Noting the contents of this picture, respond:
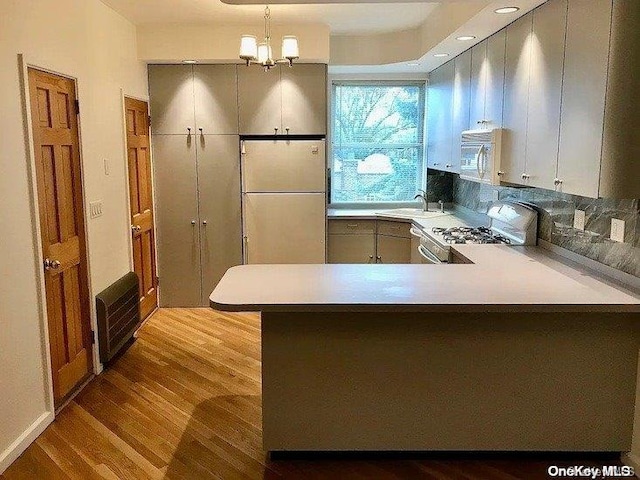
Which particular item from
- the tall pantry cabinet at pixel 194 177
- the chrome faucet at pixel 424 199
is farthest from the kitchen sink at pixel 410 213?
the tall pantry cabinet at pixel 194 177

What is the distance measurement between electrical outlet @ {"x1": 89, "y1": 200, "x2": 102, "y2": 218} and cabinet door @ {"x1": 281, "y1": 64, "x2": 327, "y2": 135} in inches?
74.0

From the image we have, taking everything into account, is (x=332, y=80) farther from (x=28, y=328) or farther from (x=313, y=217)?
(x=28, y=328)

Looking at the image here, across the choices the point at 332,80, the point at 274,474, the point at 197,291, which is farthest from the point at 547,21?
the point at 197,291

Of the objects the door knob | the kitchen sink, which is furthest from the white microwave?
the door knob

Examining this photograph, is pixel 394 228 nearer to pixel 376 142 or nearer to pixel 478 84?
pixel 376 142

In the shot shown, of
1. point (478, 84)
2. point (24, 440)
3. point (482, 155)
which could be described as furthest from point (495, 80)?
point (24, 440)

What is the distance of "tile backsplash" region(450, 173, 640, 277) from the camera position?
2633 mm

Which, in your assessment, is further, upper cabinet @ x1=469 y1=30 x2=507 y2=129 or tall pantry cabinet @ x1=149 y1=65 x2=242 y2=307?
tall pantry cabinet @ x1=149 y1=65 x2=242 y2=307

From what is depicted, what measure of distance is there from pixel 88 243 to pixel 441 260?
243 centimetres

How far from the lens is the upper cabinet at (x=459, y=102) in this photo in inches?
168

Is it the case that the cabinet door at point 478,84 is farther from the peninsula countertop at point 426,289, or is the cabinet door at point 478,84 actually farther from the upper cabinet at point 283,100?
the upper cabinet at point 283,100

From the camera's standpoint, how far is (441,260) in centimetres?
397

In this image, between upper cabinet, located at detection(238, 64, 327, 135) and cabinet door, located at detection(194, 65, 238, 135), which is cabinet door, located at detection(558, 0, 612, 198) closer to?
upper cabinet, located at detection(238, 64, 327, 135)

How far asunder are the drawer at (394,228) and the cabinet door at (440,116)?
651mm
